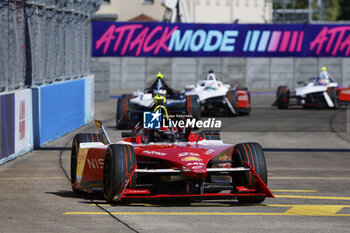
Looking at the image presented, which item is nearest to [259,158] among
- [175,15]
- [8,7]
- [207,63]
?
[8,7]

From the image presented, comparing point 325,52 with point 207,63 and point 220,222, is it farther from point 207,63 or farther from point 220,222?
point 220,222

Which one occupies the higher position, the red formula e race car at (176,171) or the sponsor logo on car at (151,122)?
the sponsor logo on car at (151,122)

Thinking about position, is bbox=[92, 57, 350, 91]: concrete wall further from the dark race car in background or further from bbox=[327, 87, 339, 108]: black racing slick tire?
the dark race car in background

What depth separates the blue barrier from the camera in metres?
21.2

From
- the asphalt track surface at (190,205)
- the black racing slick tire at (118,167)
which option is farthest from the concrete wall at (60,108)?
the black racing slick tire at (118,167)

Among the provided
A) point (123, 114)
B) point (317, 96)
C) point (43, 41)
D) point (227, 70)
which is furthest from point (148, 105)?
point (227, 70)

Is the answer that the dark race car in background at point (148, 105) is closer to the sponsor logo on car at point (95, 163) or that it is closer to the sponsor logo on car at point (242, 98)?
the sponsor logo on car at point (242, 98)

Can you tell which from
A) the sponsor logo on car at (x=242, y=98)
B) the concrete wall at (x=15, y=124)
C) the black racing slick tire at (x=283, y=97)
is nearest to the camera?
the concrete wall at (x=15, y=124)

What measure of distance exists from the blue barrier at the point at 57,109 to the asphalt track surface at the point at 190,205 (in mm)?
813

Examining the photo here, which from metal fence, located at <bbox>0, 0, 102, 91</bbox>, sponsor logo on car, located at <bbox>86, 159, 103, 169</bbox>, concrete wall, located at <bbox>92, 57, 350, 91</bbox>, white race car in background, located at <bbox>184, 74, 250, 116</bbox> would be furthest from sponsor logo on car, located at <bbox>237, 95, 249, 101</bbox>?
sponsor logo on car, located at <bbox>86, 159, 103, 169</bbox>

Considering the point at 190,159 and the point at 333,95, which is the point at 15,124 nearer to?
the point at 190,159

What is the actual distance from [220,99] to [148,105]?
222 inches

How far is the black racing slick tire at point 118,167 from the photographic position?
11203 mm

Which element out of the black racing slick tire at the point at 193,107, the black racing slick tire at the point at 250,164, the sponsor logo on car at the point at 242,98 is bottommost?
the sponsor logo on car at the point at 242,98
